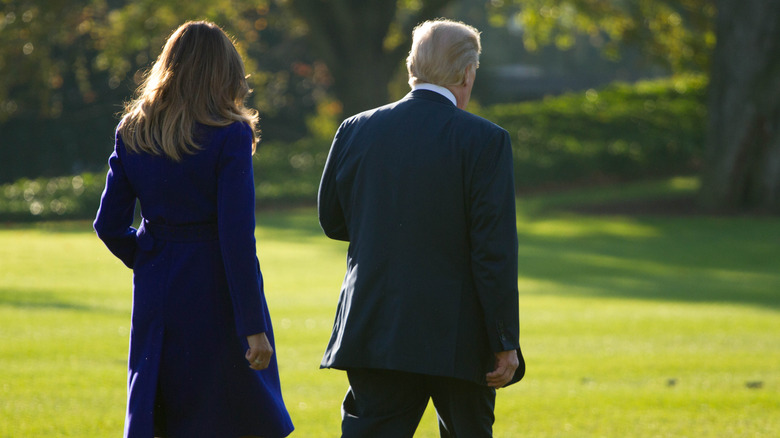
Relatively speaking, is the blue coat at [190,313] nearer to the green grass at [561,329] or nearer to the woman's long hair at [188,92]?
the woman's long hair at [188,92]

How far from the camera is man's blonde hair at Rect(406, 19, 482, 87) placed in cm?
329

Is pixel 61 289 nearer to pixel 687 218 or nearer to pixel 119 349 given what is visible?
pixel 119 349

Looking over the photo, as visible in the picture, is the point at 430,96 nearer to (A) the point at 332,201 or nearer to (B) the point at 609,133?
(A) the point at 332,201

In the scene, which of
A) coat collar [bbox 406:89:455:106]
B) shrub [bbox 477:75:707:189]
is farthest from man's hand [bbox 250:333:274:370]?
shrub [bbox 477:75:707:189]

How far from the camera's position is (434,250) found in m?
3.21

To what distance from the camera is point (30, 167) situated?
32219 millimetres

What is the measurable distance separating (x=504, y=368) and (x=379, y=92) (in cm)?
2185

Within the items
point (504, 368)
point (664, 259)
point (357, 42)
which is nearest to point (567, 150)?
point (357, 42)

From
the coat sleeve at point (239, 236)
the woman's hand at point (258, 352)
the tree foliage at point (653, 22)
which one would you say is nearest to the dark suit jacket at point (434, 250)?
the woman's hand at point (258, 352)

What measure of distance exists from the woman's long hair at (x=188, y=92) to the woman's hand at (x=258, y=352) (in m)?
0.65

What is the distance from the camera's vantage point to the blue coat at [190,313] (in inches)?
127

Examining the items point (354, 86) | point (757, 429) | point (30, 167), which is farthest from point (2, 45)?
point (757, 429)

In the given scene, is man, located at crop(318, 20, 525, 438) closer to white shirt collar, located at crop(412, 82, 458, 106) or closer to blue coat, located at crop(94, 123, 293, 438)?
white shirt collar, located at crop(412, 82, 458, 106)

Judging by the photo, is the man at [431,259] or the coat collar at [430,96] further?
the coat collar at [430,96]
